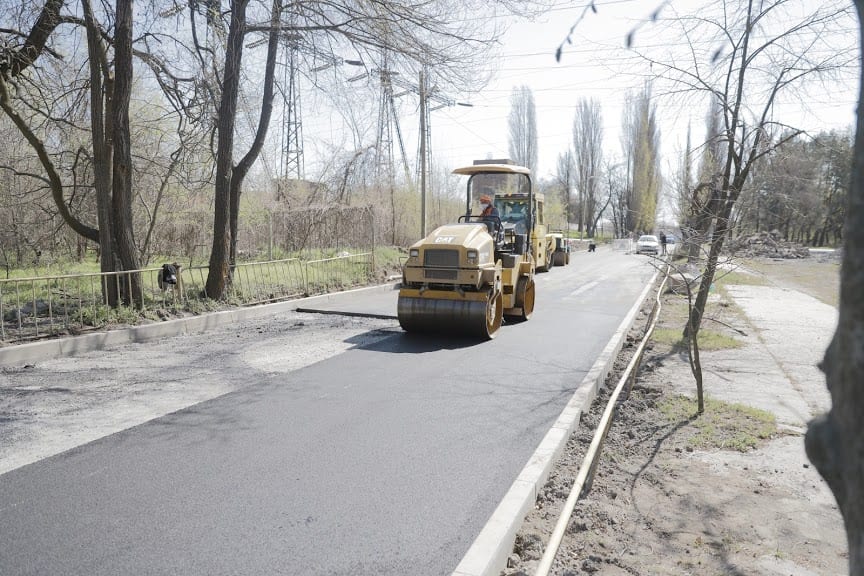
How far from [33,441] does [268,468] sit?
234 cm

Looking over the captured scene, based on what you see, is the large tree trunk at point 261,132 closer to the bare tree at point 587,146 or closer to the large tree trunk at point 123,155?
the large tree trunk at point 123,155

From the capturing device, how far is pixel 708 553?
3.74 meters

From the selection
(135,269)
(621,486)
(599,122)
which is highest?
(599,122)

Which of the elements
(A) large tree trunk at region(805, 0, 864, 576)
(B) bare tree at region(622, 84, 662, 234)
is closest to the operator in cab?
(A) large tree trunk at region(805, 0, 864, 576)

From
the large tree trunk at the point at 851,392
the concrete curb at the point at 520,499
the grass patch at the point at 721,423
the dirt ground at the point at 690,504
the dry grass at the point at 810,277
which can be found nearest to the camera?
the large tree trunk at the point at 851,392

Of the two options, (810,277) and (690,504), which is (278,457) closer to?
(690,504)

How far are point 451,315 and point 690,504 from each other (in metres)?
5.80

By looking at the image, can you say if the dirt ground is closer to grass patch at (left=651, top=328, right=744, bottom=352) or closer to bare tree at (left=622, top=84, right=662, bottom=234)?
grass patch at (left=651, top=328, right=744, bottom=352)

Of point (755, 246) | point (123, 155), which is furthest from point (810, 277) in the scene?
point (123, 155)

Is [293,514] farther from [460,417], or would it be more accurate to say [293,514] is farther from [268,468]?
[460,417]

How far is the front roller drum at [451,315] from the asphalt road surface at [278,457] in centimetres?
48

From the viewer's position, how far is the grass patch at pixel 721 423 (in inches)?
224

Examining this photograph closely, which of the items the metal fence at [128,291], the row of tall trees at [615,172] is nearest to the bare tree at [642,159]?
the row of tall trees at [615,172]

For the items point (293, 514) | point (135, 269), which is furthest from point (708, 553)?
point (135, 269)
